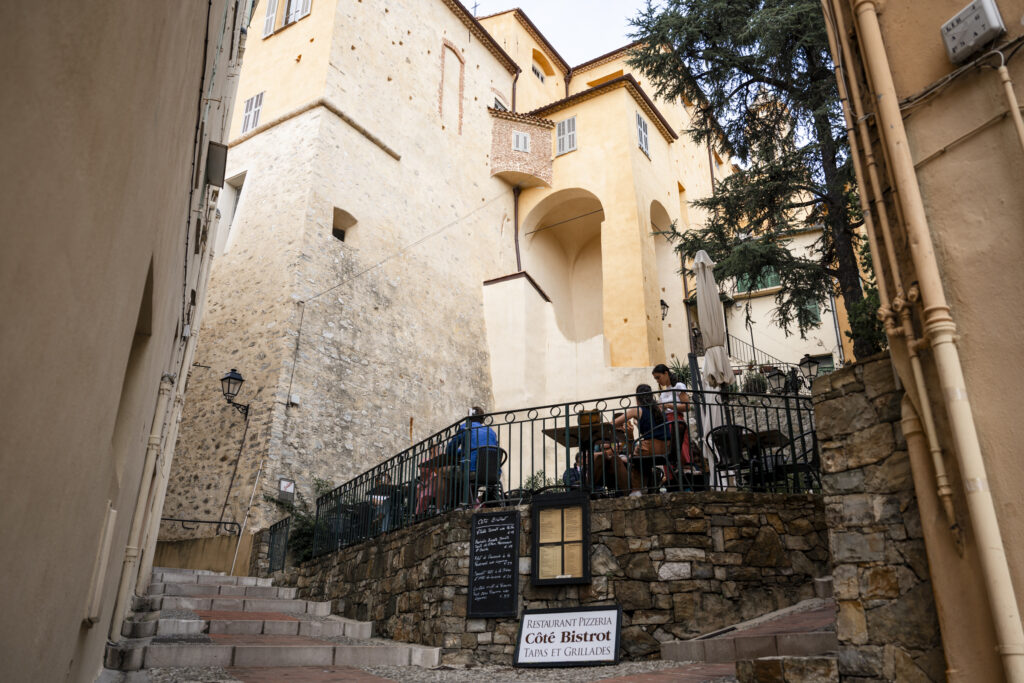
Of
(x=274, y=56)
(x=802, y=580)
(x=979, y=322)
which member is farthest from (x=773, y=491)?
(x=274, y=56)

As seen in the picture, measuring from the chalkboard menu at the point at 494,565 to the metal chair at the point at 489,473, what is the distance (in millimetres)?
492

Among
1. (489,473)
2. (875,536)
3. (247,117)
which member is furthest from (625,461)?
(247,117)

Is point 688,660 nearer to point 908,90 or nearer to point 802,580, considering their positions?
point 802,580

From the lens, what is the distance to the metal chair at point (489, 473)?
7.66m

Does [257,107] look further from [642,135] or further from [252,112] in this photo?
[642,135]

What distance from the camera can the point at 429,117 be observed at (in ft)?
64.8

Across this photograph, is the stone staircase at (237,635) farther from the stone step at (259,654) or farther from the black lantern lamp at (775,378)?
the black lantern lamp at (775,378)

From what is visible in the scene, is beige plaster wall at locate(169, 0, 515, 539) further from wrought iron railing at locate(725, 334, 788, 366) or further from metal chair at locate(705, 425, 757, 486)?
metal chair at locate(705, 425, 757, 486)

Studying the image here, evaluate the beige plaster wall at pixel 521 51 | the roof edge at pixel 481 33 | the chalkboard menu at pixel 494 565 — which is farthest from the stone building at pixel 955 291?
the beige plaster wall at pixel 521 51

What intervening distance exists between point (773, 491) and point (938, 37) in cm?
416

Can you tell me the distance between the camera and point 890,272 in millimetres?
4453

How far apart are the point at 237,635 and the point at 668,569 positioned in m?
4.18

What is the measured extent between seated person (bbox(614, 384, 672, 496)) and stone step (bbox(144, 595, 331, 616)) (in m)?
4.74

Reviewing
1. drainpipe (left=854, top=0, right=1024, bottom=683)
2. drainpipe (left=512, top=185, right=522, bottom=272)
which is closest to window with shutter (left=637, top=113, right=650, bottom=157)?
drainpipe (left=512, top=185, right=522, bottom=272)
